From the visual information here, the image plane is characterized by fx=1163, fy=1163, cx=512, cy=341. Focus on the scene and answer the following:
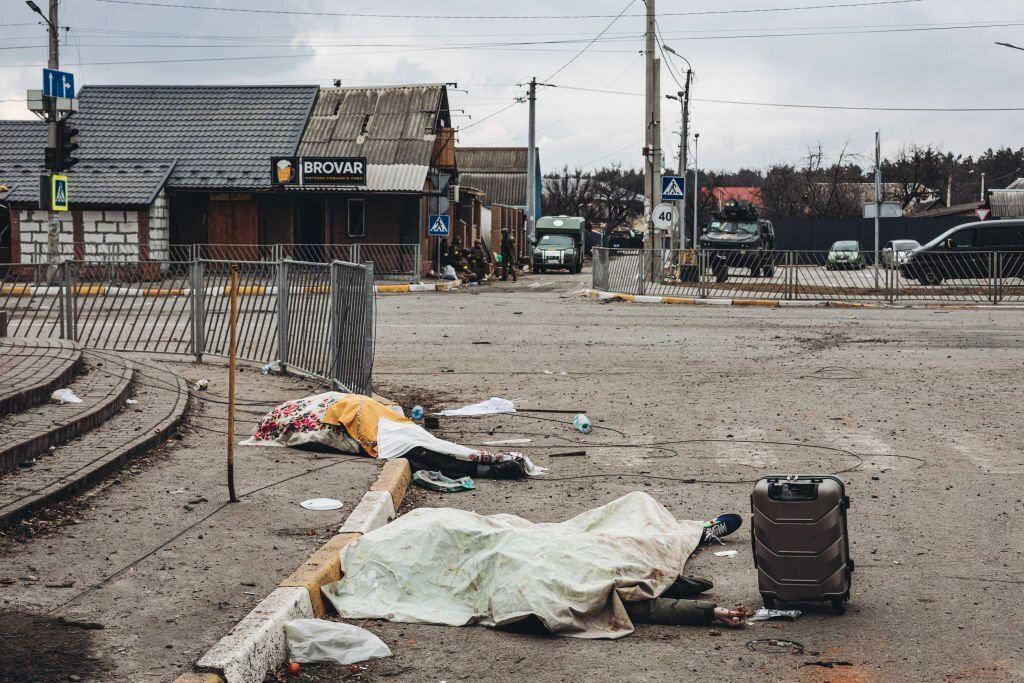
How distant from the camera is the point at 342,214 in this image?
1539 inches

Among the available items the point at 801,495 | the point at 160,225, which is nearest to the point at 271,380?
the point at 801,495

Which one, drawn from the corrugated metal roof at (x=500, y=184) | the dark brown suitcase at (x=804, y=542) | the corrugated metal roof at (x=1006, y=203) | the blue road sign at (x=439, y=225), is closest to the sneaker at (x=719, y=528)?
the dark brown suitcase at (x=804, y=542)

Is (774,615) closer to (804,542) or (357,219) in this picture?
(804,542)

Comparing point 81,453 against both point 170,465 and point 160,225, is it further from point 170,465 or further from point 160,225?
point 160,225

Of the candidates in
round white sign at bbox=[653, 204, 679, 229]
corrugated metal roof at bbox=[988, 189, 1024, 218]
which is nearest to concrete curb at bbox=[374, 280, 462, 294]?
round white sign at bbox=[653, 204, 679, 229]

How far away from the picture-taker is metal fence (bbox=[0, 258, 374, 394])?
11680mm

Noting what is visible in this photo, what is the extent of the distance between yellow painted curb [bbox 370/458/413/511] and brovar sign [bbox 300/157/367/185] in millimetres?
29936

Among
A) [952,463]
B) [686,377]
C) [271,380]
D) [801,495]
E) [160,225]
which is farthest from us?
[160,225]

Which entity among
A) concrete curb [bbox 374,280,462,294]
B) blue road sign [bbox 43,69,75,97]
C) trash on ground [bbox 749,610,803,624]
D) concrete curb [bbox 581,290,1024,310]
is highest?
blue road sign [bbox 43,69,75,97]

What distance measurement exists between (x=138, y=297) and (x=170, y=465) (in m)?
6.63

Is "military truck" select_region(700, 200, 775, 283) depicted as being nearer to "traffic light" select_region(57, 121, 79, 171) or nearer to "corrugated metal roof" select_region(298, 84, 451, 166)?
"corrugated metal roof" select_region(298, 84, 451, 166)

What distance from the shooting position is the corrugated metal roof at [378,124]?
39844 millimetres

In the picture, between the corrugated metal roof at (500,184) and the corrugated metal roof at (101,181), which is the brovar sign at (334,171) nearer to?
the corrugated metal roof at (101,181)

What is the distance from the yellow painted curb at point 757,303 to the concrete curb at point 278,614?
21.9 m
